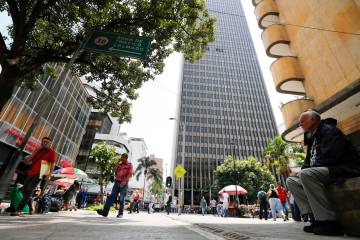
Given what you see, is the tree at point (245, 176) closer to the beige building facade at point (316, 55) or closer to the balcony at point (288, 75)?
the balcony at point (288, 75)

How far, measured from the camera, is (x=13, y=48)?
24.0ft

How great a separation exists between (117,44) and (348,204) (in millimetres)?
7518

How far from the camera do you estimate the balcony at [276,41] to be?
1472 cm

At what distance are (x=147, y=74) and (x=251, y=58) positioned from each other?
4511 inches

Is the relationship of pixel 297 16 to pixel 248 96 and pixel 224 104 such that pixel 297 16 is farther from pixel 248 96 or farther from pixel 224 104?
pixel 248 96

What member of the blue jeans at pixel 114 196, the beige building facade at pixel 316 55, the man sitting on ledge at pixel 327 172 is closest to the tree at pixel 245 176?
the beige building facade at pixel 316 55

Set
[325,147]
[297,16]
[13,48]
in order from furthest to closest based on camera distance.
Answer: [297,16] < [13,48] < [325,147]

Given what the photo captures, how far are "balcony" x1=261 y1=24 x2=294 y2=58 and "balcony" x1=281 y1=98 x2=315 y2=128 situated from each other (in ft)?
11.4

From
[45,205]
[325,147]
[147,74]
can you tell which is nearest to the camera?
[325,147]

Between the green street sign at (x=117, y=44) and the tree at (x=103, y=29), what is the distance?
1.37 m

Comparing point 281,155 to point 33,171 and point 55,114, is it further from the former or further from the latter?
→ point 33,171

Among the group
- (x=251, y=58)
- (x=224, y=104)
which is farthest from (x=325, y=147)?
(x=251, y=58)

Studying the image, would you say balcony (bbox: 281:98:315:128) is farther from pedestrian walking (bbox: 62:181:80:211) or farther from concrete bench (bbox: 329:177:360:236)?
pedestrian walking (bbox: 62:181:80:211)

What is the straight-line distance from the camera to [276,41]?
14648 mm
